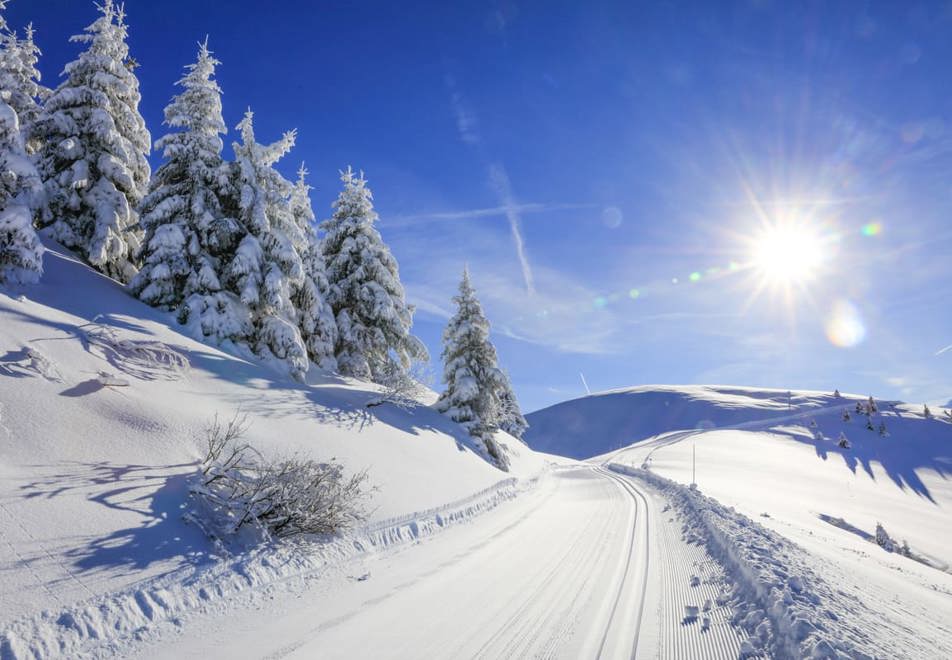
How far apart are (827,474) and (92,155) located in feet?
197

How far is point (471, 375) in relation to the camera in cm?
2214

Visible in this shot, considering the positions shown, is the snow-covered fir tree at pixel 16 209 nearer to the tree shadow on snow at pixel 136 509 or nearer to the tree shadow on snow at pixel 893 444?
the tree shadow on snow at pixel 136 509

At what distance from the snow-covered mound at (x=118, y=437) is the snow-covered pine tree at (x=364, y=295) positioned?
20.4ft

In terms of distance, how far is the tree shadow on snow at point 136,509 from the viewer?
5.18 m

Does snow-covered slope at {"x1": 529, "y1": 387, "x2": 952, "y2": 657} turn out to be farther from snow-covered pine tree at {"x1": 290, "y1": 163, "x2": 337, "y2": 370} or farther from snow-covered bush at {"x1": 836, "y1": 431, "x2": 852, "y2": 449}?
snow-covered pine tree at {"x1": 290, "y1": 163, "x2": 337, "y2": 370}

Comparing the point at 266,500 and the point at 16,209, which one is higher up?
the point at 16,209

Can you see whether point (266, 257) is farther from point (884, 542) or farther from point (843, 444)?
point (843, 444)

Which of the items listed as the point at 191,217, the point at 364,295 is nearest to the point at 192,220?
the point at 191,217

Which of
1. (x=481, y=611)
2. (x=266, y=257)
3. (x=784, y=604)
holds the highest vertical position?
(x=266, y=257)

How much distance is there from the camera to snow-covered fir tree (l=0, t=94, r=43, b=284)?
32.7 feet

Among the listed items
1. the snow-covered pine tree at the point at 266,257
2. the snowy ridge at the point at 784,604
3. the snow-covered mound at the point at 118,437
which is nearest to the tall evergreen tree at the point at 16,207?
the snow-covered mound at the point at 118,437

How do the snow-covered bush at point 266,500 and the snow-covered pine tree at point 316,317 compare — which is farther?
the snow-covered pine tree at point 316,317

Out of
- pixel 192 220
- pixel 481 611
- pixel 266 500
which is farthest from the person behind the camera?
pixel 192 220

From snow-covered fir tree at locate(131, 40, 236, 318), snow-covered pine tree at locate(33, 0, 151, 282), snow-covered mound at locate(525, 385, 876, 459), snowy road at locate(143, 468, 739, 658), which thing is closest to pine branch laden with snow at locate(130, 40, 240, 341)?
snow-covered fir tree at locate(131, 40, 236, 318)
